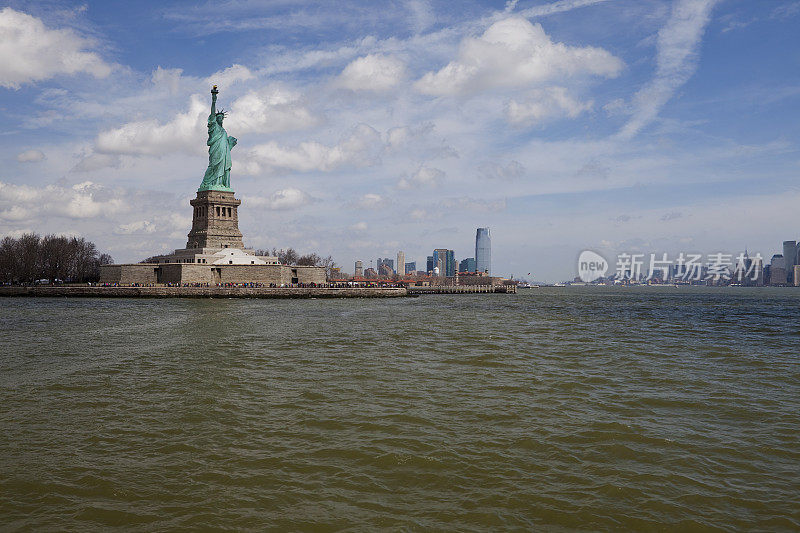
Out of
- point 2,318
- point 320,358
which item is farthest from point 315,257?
point 320,358

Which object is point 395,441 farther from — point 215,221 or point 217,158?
point 217,158

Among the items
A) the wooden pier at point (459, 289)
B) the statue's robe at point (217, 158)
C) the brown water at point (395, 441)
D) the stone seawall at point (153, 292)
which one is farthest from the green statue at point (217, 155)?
the brown water at point (395, 441)

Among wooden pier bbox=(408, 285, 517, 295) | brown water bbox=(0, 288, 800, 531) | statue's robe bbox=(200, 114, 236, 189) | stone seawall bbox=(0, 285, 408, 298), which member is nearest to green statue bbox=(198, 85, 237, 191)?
statue's robe bbox=(200, 114, 236, 189)

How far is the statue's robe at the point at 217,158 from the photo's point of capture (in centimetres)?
9031

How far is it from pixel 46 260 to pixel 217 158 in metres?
33.6

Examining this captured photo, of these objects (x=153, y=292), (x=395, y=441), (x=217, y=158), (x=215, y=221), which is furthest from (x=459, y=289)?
(x=395, y=441)

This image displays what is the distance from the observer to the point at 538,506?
800 cm

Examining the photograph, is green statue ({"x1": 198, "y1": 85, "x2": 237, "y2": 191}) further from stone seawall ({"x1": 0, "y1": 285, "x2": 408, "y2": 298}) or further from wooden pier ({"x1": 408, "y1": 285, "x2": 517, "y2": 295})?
wooden pier ({"x1": 408, "y1": 285, "x2": 517, "y2": 295})

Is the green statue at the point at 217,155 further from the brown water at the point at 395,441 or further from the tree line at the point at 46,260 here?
the brown water at the point at 395,441

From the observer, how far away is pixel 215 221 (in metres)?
87.6

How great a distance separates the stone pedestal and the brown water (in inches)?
2589

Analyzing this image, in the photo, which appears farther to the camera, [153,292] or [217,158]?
[217,158]

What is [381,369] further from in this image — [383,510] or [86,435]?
[383,510]

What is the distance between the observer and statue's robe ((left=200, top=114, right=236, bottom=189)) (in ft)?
296
